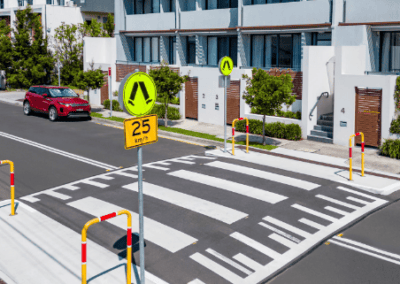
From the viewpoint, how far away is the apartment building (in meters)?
18.8

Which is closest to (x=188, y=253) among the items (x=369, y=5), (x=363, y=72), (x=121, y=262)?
(x=121, y=262)

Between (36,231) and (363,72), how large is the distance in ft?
47.9

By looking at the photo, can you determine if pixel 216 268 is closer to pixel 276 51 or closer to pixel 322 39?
pixel 322 39

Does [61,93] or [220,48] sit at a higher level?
[220,48]

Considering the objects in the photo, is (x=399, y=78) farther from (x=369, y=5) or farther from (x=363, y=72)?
(x=369, y=5)

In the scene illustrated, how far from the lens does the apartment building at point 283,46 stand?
18828 millimetres

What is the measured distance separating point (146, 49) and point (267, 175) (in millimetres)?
21104

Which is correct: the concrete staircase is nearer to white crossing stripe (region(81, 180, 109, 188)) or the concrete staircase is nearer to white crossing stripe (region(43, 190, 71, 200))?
white crossing stripe (region(81, 180, 109, 188))

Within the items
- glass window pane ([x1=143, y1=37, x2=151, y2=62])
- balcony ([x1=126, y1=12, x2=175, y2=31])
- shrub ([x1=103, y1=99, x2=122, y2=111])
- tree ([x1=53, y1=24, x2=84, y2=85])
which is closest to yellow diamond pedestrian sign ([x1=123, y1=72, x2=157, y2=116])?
shrub ([x1=103, y1=99, x2=122, y2=111])

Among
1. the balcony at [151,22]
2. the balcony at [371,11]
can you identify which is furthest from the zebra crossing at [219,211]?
the balcony at [151,22]

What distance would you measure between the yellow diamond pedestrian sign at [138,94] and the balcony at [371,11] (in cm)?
1507

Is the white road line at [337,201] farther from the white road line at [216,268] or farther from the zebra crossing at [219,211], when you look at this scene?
the white road line at [216,268]

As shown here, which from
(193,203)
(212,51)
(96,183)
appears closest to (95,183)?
(96,183)

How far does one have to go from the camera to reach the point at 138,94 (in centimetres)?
663
